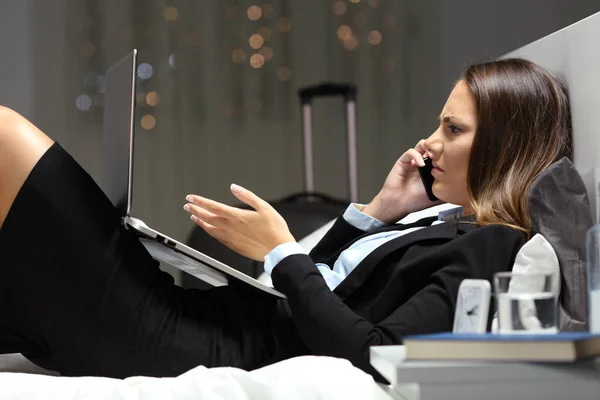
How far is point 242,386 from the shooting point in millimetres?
1118

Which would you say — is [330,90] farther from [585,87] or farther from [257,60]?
[585,87]

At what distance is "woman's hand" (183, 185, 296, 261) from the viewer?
1411 mm

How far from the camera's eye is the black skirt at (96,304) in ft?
4.59

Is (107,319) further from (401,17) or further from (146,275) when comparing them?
(401,17)

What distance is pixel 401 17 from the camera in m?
4.32

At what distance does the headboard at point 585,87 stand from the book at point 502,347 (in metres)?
0.71

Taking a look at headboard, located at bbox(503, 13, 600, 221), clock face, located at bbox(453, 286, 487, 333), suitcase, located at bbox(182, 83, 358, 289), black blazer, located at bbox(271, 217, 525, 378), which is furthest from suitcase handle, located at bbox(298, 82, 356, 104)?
clock face, located at bbox(453, 286, 487, 333)

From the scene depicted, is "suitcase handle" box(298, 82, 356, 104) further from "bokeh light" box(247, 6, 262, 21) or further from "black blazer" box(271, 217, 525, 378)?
"black blazer" box(271, 217, 525, 378)

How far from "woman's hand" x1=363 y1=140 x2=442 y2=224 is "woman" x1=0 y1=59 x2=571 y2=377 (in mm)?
279

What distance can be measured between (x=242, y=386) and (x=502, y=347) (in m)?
0.41

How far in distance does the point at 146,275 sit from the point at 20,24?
291 centimetres

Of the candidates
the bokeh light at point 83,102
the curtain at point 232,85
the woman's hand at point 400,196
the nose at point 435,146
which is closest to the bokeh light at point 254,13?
the curtain at point 232,85

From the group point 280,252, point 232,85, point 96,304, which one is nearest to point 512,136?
point 280,252

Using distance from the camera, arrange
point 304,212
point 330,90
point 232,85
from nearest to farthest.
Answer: point 304,212 < point 330,90 < point 232,85
